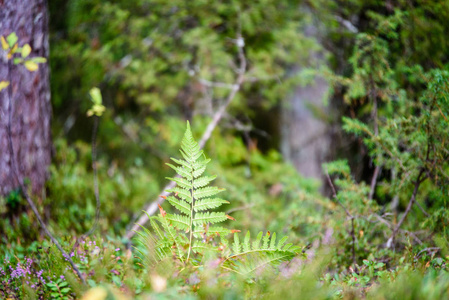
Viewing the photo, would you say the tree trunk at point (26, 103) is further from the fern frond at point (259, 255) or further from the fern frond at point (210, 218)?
the fern frond at point (259, 255)

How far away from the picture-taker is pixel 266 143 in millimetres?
5312

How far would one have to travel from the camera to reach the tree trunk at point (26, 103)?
2557 mm

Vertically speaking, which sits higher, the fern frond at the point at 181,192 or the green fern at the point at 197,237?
the fern frond at the point at 181,192

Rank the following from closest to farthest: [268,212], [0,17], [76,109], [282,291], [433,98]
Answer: [282,291] → [433,98] → [0,17] → [268,212] → [76,109]

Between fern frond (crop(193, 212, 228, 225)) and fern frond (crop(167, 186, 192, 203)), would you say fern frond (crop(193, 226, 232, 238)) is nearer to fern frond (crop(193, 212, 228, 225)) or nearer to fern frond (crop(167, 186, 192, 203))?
fern frond (crop(193, 212, 228, 225))

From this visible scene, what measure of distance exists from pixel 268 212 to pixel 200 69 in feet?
7.54

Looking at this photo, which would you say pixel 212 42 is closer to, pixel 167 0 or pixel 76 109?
pixel 167 0

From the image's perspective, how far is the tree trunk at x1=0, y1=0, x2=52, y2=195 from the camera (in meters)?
2.56

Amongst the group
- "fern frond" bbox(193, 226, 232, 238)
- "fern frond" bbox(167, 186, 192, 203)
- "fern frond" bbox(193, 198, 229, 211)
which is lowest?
"fern frond" bbox(193, 226, 232, 238)

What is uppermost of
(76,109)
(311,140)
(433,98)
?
(433,98)

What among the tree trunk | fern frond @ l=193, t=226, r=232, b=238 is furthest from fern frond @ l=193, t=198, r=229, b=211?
the tree trunk

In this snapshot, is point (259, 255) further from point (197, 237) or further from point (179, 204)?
point (179, 204)

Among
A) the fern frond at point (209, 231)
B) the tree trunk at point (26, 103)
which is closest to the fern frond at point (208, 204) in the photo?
the fern frond at point (209, 231)

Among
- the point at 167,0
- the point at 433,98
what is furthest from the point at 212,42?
the point at 433,98
